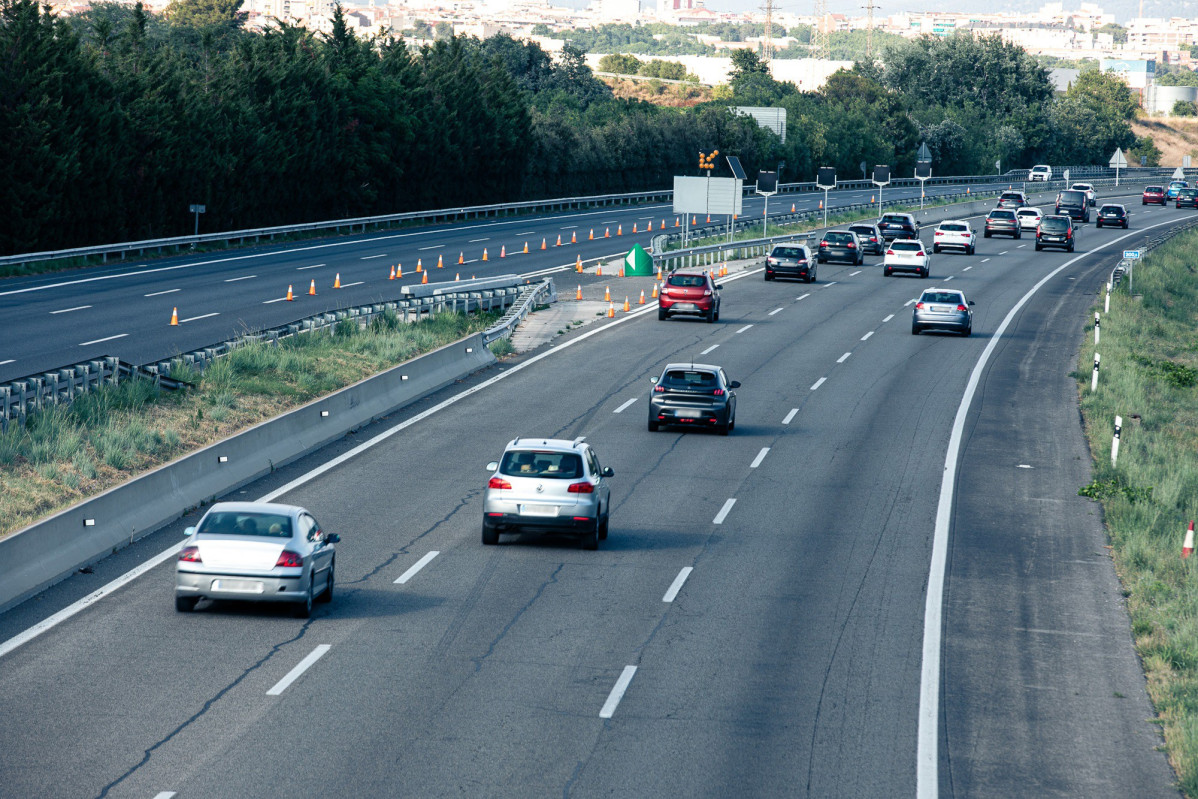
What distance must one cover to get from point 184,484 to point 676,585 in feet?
27.2

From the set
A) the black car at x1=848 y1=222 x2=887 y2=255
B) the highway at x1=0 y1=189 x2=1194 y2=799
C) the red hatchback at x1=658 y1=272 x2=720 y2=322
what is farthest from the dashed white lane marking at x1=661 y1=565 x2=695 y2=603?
the black car at x1=848 y1=222 x2=887 y2=255

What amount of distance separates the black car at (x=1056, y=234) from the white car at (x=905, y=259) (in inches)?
713

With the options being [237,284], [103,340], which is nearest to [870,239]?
[237,284]

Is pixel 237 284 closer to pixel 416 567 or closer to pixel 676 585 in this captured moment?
pixel 416 567

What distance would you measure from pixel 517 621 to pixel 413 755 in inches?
183

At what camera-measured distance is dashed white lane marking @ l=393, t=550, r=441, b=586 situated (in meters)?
19.6

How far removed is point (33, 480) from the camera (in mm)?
23438

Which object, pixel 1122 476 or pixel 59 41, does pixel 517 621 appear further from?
pixel 59 41

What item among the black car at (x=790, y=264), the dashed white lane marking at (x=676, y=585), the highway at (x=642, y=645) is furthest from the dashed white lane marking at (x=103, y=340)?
the black car at (x=790, y=264)

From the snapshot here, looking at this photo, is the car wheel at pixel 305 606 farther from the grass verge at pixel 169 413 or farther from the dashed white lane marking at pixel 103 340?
the dashed white lane marking at pixel 103 340

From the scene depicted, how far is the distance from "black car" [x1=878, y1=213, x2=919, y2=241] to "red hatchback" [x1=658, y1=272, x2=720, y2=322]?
104 ft

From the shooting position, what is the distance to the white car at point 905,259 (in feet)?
206

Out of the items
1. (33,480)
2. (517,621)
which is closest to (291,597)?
(517,621)

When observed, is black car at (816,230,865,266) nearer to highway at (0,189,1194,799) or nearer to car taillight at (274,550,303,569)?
highway at (0,189,1194,799)
